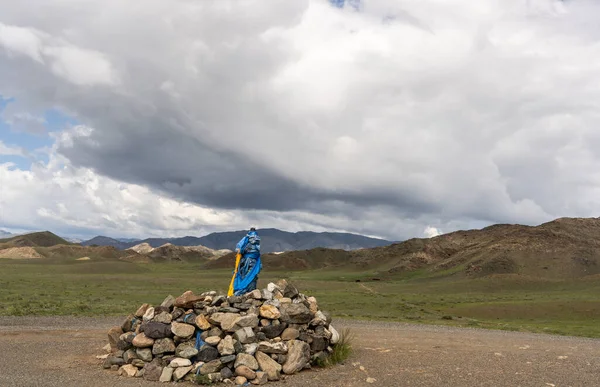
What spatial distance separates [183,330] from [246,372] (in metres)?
2.88

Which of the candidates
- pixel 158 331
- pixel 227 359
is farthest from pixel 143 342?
pixel 227 359

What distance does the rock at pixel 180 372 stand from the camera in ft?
49.1

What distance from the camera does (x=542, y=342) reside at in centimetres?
2434

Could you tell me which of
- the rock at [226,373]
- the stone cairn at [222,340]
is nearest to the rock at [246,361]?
the stone cairn at [222,340]

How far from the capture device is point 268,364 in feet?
50.2

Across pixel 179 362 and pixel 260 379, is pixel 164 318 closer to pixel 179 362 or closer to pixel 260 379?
pixel 179 362

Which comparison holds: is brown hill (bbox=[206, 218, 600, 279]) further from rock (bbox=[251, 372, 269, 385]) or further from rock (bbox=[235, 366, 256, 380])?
rock (bbox=[235, 366, 256, 380])

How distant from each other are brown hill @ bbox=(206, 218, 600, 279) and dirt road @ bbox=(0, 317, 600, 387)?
8058 centimetres

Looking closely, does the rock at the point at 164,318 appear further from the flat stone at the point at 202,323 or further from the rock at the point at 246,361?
the rock at the point at 246,361

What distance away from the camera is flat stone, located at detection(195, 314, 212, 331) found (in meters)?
16.2

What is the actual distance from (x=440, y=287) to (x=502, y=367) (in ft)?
220

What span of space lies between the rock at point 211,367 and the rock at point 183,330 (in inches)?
57.5

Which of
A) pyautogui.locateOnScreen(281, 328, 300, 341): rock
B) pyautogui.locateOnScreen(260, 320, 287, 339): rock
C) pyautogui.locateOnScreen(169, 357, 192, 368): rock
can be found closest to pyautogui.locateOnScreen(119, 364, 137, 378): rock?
pyautogui.locateOnScreen(169, 357, 192, 368): rock

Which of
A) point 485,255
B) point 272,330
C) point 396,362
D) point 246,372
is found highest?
point 485,255
